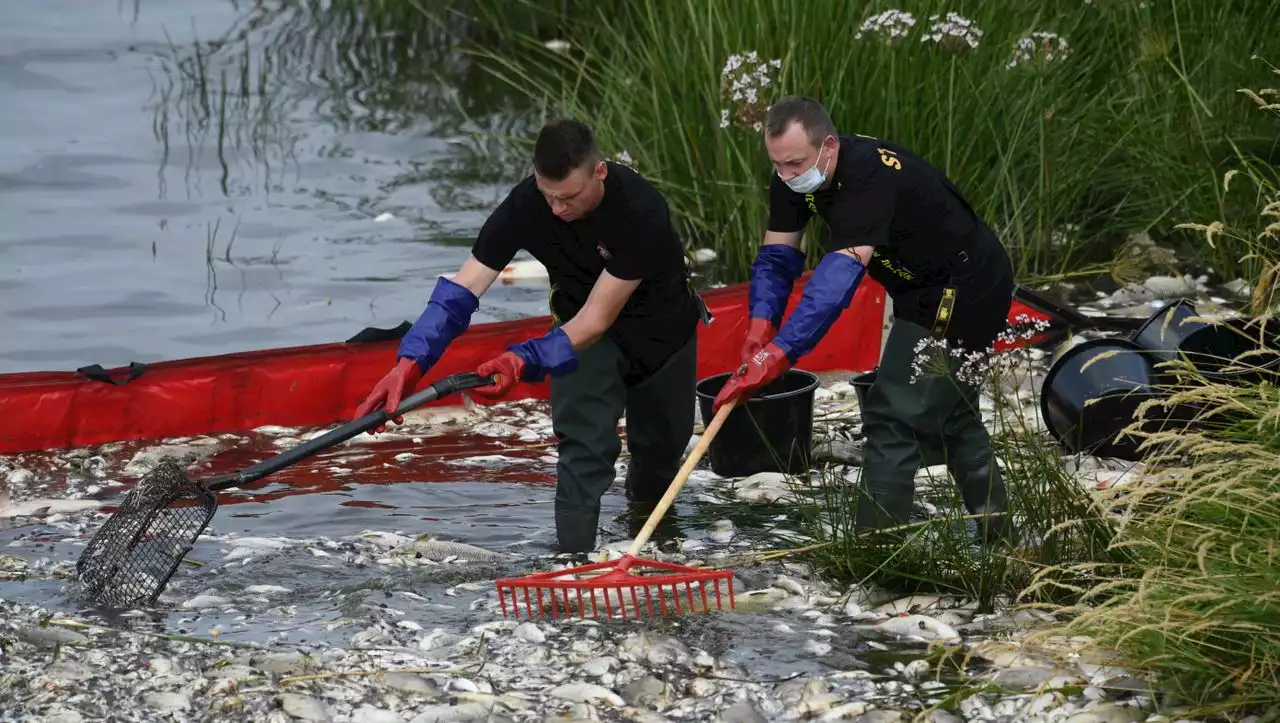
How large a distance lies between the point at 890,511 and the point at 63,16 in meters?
13.6

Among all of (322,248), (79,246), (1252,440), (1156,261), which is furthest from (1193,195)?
(79,246)

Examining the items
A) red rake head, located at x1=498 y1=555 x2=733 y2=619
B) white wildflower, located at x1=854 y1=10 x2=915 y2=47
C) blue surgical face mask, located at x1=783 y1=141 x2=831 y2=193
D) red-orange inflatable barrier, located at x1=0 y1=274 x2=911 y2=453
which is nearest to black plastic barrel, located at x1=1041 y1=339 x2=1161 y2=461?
red-orange inflatable barrier, located at x1=0 y1=274 x2=911 y2=453

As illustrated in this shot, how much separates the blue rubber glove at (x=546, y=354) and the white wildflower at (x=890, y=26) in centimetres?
292

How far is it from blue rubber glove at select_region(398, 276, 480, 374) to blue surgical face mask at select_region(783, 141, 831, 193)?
46.5 inches

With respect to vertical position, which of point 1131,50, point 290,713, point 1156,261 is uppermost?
point 1131,50

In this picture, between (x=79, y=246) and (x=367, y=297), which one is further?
(x=79, y=246)

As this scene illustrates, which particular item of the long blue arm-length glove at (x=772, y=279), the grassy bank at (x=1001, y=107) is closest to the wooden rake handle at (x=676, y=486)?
the long blue arm-length glove at (x=772, y=279)

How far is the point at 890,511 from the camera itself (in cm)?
561

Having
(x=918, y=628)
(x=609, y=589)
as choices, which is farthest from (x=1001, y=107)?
(x=918, y=628)

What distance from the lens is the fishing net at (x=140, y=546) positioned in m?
5.40

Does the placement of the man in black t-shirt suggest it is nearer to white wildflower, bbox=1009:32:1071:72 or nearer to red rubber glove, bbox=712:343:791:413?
red rubber glove, bbox=712:343:791:413

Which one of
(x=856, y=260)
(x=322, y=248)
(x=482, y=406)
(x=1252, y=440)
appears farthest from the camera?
(x=322, y=248)

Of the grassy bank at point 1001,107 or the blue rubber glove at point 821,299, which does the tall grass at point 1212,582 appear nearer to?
the blue rubber glove at point 821,299

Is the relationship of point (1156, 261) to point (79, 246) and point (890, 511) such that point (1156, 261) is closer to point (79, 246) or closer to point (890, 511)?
point (890, 511)
